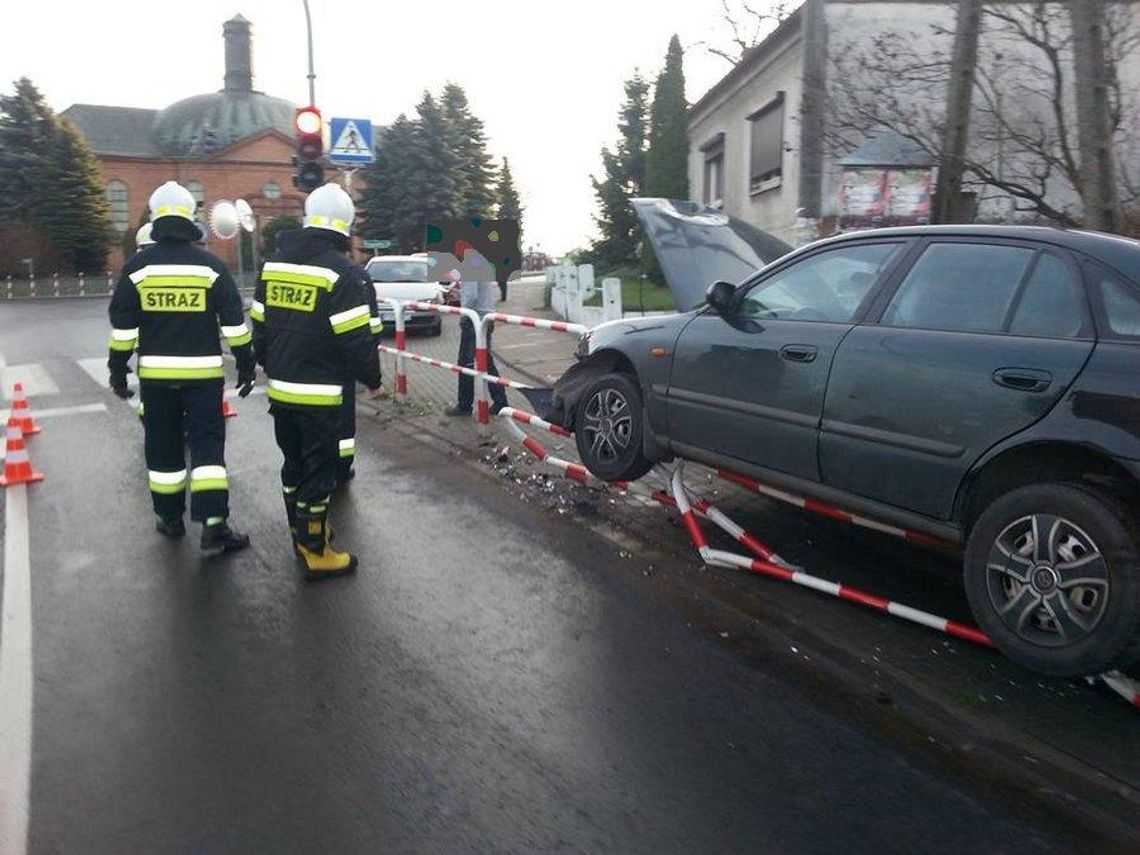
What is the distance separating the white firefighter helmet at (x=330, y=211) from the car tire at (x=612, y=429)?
72.4 inches

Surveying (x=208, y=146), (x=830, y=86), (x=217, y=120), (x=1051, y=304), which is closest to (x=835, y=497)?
(x=1051, y=304)

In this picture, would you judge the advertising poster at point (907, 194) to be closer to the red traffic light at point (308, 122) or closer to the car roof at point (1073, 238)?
the car roof at point (1073, 238)

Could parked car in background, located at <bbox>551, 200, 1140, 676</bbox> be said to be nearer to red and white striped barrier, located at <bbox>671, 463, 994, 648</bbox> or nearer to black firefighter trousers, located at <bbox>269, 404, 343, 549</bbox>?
red and white striped barrier, located at <bbox>671, 463, 994, 648</bbox>

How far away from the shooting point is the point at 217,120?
6988 cm

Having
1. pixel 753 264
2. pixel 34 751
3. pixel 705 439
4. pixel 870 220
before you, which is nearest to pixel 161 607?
pixel 34 751

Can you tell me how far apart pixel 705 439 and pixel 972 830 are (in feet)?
8.75

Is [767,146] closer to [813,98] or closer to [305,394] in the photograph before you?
[813,98]

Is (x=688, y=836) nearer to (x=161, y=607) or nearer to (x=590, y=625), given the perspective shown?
(x=590, y=625)

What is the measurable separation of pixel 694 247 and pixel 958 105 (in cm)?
332

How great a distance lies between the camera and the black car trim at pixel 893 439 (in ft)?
13.5

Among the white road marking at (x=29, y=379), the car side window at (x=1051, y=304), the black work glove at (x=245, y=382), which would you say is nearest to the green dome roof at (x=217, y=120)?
the white road marking at (x=29, y=379)

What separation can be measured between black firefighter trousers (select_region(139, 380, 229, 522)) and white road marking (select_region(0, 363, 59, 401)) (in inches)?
285

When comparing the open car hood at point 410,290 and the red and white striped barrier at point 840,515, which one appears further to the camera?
the open car hood at point 410,290

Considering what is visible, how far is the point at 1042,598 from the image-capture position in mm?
3832
